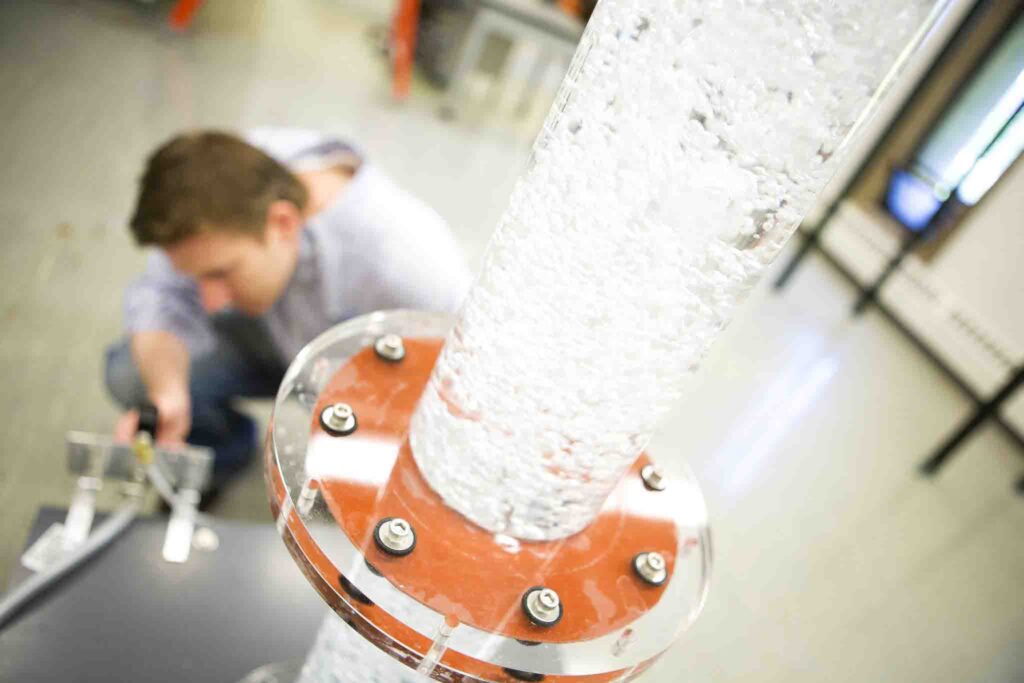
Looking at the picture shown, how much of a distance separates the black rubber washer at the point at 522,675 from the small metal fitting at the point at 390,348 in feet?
0.49

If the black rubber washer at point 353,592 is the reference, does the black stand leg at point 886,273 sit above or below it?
below

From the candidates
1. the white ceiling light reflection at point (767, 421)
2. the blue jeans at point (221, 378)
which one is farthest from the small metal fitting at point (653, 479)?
the white ceiling light reflection at point (767, 421)

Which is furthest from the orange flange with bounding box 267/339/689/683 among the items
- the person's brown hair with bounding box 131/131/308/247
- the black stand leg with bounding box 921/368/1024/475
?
the black stand leg with bounding box 921/368/1024/475

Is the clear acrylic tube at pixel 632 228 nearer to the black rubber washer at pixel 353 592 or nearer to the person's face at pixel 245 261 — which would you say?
the black rubber washer at pixel 353 592

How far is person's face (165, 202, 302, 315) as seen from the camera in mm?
887

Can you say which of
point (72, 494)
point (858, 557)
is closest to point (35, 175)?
point (72, 494)

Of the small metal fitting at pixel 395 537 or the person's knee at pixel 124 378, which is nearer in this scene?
the small metal fitting at pixel 395 537

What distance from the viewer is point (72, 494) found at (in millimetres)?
1045

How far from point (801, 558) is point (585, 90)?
4.27 ft

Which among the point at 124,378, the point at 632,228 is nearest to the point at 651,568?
the point at 632,228

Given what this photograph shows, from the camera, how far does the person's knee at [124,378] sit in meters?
1.06

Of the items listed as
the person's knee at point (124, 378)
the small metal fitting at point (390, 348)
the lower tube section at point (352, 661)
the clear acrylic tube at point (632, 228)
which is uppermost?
the clear acrylic tube at point (632, 228)

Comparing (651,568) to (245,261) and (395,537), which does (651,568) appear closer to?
(395,537)

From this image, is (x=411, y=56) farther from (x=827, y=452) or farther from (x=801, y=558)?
(x=801, y=558)
